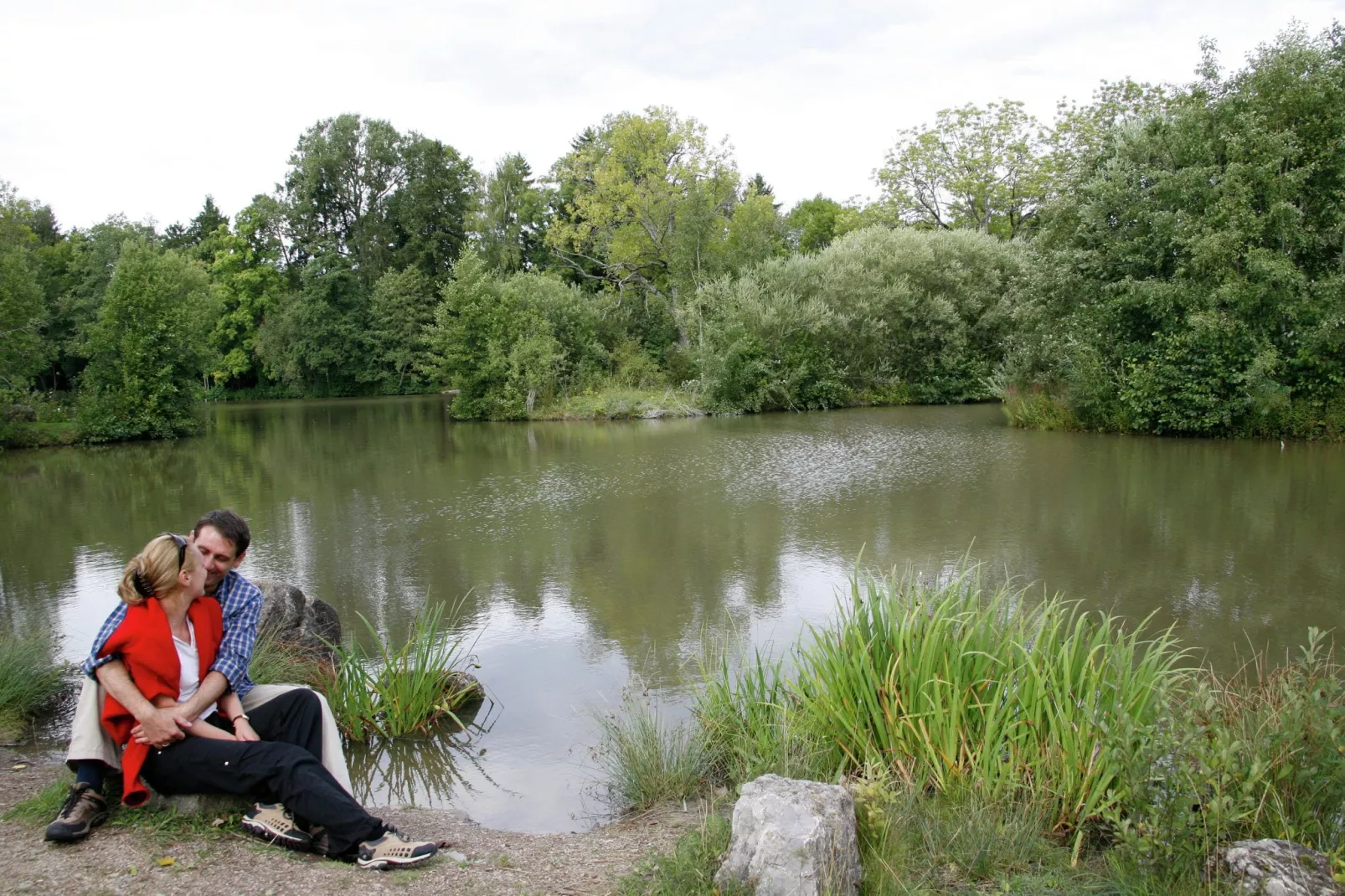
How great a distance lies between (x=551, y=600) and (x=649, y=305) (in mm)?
27120

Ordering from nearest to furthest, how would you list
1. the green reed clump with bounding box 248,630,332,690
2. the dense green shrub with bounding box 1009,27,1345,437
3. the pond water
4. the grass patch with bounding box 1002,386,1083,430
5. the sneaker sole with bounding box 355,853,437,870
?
the sneaker sole with bounding box 355,853,437,870
the green reed clump with bounding box 248,630,332,690
the pond water
the dense green shrub with bounding box 1009,27,1345,437
the grass patch with bounding box 1002,386,1083,430

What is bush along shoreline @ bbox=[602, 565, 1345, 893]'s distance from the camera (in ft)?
10.3

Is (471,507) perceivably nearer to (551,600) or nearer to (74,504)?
(551,600)

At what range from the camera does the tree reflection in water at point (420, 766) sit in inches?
198

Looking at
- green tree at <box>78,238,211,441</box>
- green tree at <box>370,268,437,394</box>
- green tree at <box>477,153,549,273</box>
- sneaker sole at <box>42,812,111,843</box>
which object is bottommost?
sneaker sole at <box>42,812,111,843</box>

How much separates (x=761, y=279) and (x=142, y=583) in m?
28.3

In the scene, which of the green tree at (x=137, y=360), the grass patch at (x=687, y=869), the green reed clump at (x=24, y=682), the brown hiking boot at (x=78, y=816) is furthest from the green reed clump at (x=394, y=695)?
the green tree at (x=137, y=360)

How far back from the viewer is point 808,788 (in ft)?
10.5

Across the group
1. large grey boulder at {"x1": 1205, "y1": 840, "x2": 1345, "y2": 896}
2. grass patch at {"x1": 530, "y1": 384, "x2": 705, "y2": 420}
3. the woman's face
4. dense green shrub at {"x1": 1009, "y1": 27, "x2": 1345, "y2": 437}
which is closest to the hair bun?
the woman's face

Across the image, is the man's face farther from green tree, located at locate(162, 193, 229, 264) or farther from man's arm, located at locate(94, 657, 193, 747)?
green tree, located at locate(162, 193, 229, 264)

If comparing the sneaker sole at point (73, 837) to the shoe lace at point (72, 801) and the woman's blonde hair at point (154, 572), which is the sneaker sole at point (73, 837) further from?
the woman's blonde hair at point (154, 572)

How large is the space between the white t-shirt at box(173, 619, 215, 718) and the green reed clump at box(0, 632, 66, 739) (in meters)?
2.51

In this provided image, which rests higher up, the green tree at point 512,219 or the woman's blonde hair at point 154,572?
the green tree at point 512,219

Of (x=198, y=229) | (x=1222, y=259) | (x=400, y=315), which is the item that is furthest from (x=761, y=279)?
(x=198, y=229)
